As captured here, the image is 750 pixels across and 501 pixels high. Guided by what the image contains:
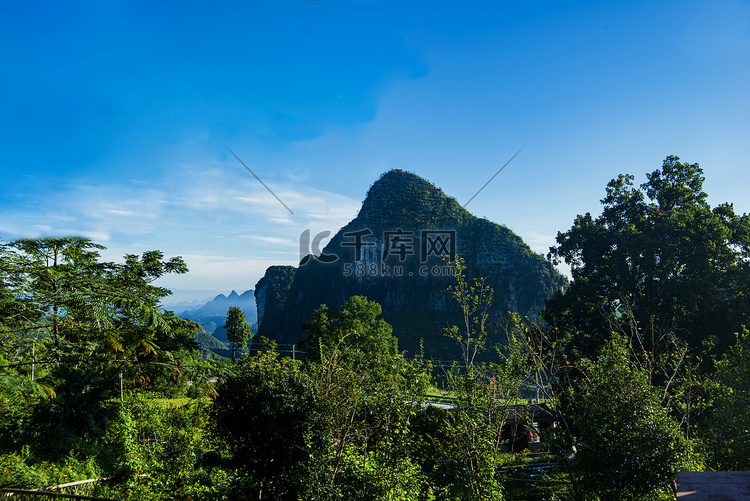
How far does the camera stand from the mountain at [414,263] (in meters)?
94.9

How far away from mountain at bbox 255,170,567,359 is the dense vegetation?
65.1 metres

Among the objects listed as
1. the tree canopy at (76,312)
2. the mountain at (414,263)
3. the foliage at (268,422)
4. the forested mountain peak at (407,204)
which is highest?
the forested mountain peak at (407,204)

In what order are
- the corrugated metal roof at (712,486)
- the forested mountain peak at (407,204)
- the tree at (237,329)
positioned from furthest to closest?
the forested mountain peak at (407,204)
the tree at (237,329)
the corrugated metal roof at (712,486)

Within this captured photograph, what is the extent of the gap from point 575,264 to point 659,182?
6.28 metres

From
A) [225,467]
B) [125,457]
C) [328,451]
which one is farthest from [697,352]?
[125,457]

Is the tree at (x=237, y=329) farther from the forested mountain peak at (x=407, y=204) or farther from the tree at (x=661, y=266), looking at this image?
the forested mountain peak at (x=407, y=204)

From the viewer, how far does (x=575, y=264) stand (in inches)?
900

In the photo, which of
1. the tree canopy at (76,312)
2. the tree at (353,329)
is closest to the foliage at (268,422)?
the tree canopy at (76,312)

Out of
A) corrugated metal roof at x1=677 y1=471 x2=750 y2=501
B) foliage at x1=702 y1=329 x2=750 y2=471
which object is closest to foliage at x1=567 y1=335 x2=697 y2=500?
corrugated metal roof at x1=677 y1=471 x2=750 y2=501

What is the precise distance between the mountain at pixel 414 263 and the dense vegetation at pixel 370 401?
65091 millimetres

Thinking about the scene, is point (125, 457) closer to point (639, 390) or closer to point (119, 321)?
point (119, 321)

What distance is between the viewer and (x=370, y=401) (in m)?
6.18

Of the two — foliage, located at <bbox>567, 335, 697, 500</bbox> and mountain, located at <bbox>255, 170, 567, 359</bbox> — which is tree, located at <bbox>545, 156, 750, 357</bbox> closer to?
foliage, located at <bbox>567, 335, 697, 500</bbox>

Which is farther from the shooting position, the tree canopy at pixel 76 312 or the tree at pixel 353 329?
the tree at pixel 353 329
